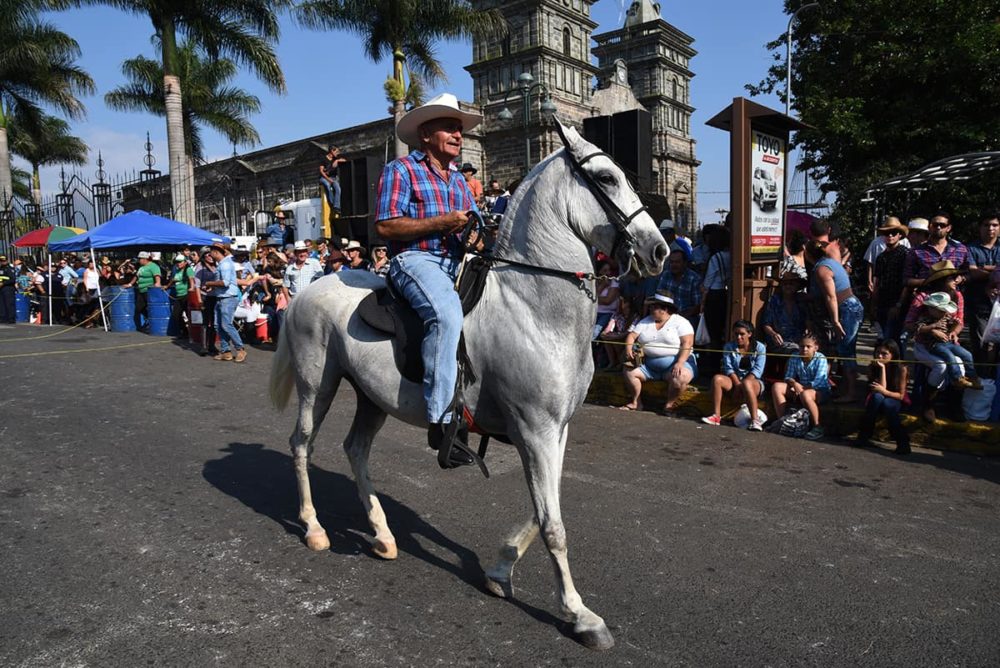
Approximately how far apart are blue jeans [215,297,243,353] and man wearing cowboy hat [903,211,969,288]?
1023 centimetres

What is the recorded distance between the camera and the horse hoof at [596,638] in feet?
9.83

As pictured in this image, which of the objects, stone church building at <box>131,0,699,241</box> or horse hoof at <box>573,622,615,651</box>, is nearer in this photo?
horse hoof at <box>573,622,615,651</box>

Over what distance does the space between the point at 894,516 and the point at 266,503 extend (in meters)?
4.36

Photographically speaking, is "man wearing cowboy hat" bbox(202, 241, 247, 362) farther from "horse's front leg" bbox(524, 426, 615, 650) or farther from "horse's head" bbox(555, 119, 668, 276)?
"horse's head" bbox(555, 119, 668, 276)

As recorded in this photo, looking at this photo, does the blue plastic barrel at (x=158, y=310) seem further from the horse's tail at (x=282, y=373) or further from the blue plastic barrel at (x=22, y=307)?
the horse's tail at (x=282, y=373)

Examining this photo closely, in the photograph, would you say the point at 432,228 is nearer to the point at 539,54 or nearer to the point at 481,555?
the point at 481,555

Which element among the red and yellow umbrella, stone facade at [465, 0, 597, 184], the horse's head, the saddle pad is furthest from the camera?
stone facade at [465, 0, 597, 184]

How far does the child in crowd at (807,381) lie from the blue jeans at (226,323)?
9.02 metres

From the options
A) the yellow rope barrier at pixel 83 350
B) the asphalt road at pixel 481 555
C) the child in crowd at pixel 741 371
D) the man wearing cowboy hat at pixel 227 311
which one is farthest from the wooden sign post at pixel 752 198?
the yellow rope barrier at pixel 83 350

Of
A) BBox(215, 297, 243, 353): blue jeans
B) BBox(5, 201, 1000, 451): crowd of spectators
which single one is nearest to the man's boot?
BBox(5, 201, 1000, 451): crowd of spectators

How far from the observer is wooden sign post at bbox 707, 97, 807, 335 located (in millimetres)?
7984

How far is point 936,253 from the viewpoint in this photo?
740cm

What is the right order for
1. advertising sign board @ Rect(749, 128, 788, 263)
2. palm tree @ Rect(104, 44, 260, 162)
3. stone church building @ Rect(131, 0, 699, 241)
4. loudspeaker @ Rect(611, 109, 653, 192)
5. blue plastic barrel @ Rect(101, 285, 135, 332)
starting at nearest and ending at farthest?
advertising sign board @ Rect(749, 128, 788, 263)
loudspeaker @ Rect(611, 109, 653, 192)
blue plastic barrel @ Rect(101, 285, 135, 332)
palm tree @ Rect(104, 44, 260, 162)
stone church building @ Rect(131, 0, 699, 241)

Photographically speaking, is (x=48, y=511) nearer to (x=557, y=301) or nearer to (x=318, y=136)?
(x=557, y=301)
